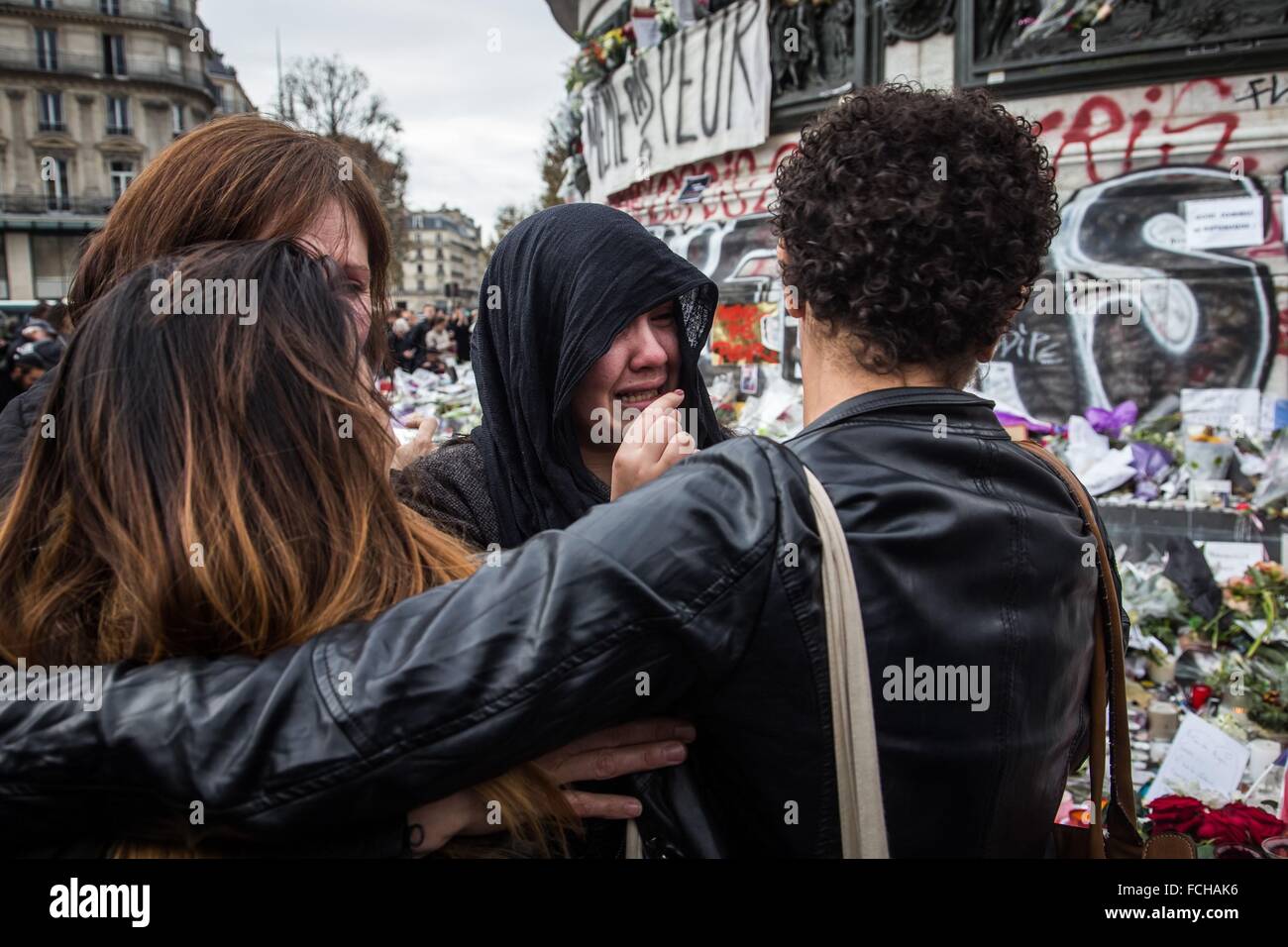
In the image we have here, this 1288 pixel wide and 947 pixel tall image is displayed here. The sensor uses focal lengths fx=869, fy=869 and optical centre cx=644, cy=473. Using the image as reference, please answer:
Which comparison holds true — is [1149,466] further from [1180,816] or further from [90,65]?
[90,65]

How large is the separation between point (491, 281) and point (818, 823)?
1540 mm

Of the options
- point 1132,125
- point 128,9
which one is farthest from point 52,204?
point 1132,125

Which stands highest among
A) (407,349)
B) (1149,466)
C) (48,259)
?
(48,259)

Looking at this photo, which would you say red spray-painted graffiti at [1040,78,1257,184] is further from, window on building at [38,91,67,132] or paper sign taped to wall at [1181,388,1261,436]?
window on building at [38,91,67,132]

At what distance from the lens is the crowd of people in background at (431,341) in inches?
674

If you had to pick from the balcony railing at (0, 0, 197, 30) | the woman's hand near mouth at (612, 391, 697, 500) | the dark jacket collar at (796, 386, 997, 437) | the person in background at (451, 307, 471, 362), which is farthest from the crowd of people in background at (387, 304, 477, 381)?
the balcony railing at (0, 0, 197, 30)

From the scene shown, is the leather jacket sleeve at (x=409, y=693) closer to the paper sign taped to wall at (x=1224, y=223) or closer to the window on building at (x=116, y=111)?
the paper sign taped to wall at (x=1224, y=223)

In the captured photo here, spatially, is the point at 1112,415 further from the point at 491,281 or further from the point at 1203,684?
the point at 491,281

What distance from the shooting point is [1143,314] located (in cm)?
643

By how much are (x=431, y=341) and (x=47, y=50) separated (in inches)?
1969

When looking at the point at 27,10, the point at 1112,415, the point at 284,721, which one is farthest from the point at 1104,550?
the point at 27,10

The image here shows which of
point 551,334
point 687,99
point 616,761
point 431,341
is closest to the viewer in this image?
point 616,761

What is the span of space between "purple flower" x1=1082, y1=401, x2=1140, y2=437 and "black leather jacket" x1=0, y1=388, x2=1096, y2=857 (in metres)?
5.84

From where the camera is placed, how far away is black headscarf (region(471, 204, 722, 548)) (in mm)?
2025
